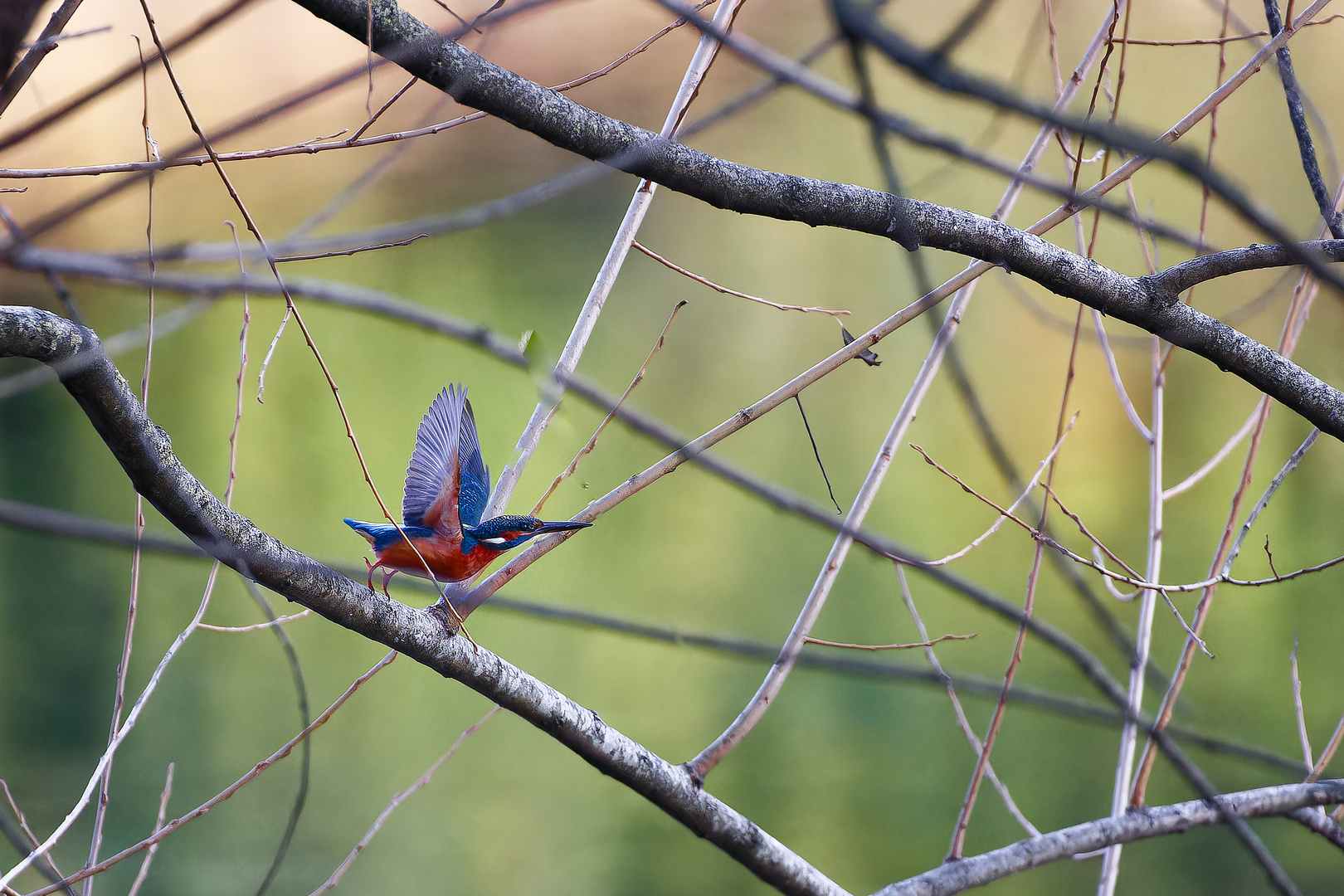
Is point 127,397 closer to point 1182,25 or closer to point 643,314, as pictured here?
point 643,314

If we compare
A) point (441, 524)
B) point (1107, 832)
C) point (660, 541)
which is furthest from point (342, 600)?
point (660, 541)

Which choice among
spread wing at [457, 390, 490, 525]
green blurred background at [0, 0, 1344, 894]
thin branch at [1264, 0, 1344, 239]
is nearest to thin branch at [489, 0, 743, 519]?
spread wing at [457, 390, 490, 525]

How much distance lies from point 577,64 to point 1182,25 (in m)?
1.30

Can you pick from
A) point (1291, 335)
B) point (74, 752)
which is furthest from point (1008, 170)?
point (74, 752)

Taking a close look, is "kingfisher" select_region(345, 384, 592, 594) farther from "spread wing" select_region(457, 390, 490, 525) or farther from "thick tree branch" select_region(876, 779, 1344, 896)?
"thick tree branch" select_region(876, 779, 1344, 896)

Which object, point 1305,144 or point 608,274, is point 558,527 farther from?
point 1305,144

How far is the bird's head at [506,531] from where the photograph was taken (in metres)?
0.78

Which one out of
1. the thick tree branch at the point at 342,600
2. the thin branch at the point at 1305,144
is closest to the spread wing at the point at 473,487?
the thick tree branch at the point at 342,600

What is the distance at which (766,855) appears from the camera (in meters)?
0.70

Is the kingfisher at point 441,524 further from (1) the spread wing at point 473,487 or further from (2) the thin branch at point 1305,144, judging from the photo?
(2) the thin branch at point 1305,144

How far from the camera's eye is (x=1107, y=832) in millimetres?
793

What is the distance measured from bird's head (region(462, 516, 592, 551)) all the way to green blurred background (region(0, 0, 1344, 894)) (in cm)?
101

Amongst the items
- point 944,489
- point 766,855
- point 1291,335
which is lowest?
point 766,855

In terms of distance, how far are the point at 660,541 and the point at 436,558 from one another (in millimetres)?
1244
